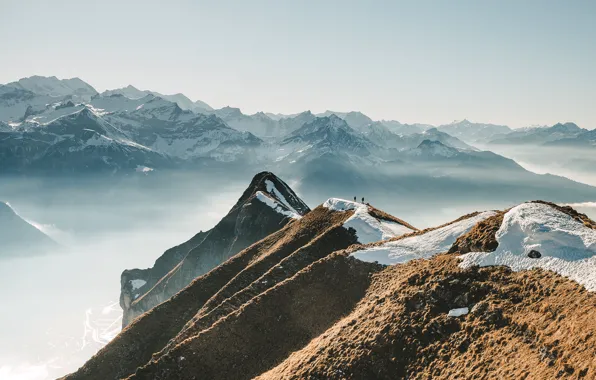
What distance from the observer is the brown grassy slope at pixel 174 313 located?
5697 centimetres

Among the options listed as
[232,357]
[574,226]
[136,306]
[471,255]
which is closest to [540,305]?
[471,255]

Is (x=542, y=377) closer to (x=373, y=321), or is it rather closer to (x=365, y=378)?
(x=365, y=378)

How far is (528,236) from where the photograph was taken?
3497 centimetres

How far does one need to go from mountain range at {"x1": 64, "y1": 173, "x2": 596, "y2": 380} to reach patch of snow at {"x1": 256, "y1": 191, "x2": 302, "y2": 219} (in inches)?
1817

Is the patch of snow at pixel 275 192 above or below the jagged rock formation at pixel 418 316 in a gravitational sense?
above

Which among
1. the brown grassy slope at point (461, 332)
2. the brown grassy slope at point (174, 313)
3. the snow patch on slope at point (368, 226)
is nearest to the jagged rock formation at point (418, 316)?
the brown grassy slope at point (461, 332)

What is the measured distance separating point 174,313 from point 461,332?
Result: 48.7 m

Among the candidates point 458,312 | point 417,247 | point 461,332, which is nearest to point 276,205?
point 417,247

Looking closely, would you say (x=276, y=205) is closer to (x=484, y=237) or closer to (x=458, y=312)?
(x=484, y=237)

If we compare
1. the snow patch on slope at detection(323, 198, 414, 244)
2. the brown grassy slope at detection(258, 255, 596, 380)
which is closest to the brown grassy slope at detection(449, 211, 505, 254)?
the brown grassy slope at detection(258, 255, 596, 380)

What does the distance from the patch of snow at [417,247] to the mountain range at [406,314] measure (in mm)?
209

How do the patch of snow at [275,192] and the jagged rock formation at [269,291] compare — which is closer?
the jagged rock formation at [269,291]

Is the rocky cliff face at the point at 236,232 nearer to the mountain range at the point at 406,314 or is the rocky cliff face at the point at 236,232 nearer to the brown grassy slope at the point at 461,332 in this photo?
the mountain range at the point at 406,314

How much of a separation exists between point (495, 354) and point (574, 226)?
17535 millimetres
